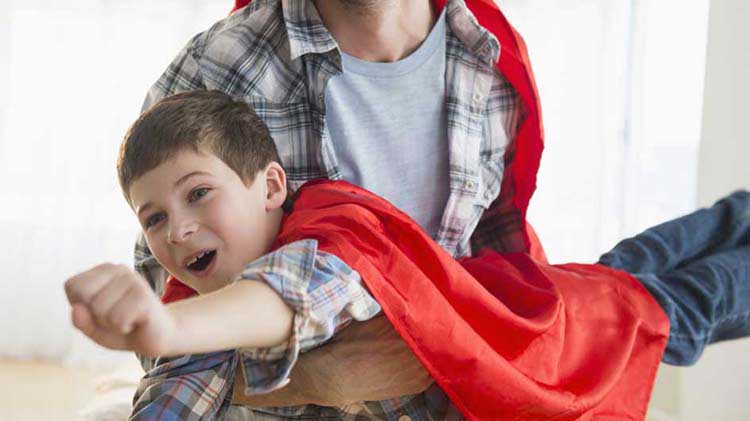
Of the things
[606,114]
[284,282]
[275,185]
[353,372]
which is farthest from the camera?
[606,114]

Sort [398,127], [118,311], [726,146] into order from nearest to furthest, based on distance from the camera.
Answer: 1. [118,311]
2. [398,127]
3. [726,146]

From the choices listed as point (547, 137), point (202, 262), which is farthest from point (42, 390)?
point (202, 262)

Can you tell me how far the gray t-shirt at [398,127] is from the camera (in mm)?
1633

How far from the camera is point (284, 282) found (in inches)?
40.0

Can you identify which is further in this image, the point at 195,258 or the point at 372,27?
the point at 372,27

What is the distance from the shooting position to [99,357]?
12.2 ft

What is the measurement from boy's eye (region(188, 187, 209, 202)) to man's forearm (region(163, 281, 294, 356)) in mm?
266

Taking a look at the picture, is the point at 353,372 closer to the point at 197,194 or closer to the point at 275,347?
the point at 275,347

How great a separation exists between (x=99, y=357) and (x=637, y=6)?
224 cm

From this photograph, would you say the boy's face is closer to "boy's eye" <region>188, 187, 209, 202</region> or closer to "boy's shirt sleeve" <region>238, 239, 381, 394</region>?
"boy's eye" <region>188, 187, 209, 202</region>

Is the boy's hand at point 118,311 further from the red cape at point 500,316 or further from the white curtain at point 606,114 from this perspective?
the white curtain at point 606,114

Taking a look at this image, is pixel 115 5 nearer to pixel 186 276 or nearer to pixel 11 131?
pixel 11 131

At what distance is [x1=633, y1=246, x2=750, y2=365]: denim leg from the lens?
1.52 meters

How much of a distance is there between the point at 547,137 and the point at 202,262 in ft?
6.97
